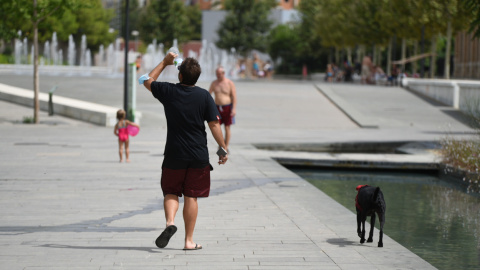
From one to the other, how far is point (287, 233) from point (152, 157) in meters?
8.36

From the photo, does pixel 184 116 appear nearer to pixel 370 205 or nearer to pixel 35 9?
pixel 370 205

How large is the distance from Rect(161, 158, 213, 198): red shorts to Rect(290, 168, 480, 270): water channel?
2.11 meters

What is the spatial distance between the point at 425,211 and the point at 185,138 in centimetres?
548

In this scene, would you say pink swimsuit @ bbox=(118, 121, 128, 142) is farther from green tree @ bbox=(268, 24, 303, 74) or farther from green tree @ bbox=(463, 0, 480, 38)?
green tree @ bbox=(268, 24, 303, 74)

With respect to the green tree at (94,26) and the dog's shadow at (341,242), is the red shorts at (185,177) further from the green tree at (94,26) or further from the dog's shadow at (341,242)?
the green tree at (94,26)

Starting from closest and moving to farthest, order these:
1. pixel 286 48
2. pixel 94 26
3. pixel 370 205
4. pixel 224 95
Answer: pixel 370 205
pixel 224 95
pixel 94 26
pixel 286 48

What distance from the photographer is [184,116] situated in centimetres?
705

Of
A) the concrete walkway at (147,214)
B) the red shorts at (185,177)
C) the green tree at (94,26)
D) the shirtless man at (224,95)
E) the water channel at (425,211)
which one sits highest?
the green tree at (94,26)

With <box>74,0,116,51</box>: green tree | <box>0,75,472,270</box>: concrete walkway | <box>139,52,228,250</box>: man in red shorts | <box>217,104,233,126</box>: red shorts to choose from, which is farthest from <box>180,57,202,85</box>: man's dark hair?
<box>74,0,116,51</box>: green tree

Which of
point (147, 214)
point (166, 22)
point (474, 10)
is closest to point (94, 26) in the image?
point (166, 22)

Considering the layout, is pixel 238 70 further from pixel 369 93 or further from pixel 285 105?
pixel 285 105

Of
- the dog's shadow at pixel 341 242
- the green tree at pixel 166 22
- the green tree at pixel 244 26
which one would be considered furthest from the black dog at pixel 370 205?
the green tree at pixel 166 22

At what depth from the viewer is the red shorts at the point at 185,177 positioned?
708 cm

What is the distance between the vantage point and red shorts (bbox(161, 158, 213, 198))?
23.2ft
